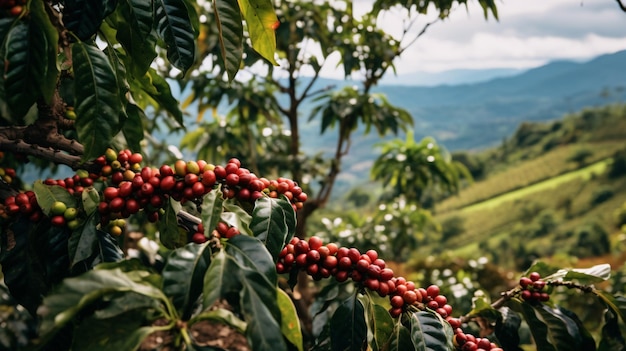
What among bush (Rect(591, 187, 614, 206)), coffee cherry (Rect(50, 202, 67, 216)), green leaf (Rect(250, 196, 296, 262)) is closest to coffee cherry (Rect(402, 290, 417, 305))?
green leaf (Rect(250, 196, 296, 262))

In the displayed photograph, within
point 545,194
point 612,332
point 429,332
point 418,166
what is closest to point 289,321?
point 429,332

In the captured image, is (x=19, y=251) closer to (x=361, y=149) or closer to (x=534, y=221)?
(x=534, y=221)

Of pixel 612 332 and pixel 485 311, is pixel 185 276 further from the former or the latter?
pixel 612 332

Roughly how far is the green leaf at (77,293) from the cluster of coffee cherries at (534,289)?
1121mm

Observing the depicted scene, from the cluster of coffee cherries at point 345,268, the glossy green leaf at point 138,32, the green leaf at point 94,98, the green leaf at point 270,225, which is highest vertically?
the glossy green leaf at point 138,32

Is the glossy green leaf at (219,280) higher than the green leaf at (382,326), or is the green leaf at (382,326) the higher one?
the glossy green leaf at (219,280)

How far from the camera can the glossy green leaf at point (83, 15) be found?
87 cm

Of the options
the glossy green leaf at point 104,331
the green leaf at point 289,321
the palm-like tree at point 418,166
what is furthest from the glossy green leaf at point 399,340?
the palm-like tree at point 418,166

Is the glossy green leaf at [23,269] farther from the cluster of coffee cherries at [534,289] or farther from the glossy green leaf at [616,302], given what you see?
the glossy green leaf at [616,302]

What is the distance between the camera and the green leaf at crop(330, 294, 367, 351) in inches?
39.0

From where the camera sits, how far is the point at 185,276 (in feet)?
2.34

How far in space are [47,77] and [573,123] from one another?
89551 millimetres

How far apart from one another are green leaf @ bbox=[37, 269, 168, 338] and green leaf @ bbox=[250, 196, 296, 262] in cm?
26

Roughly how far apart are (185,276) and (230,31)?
0.57 m
